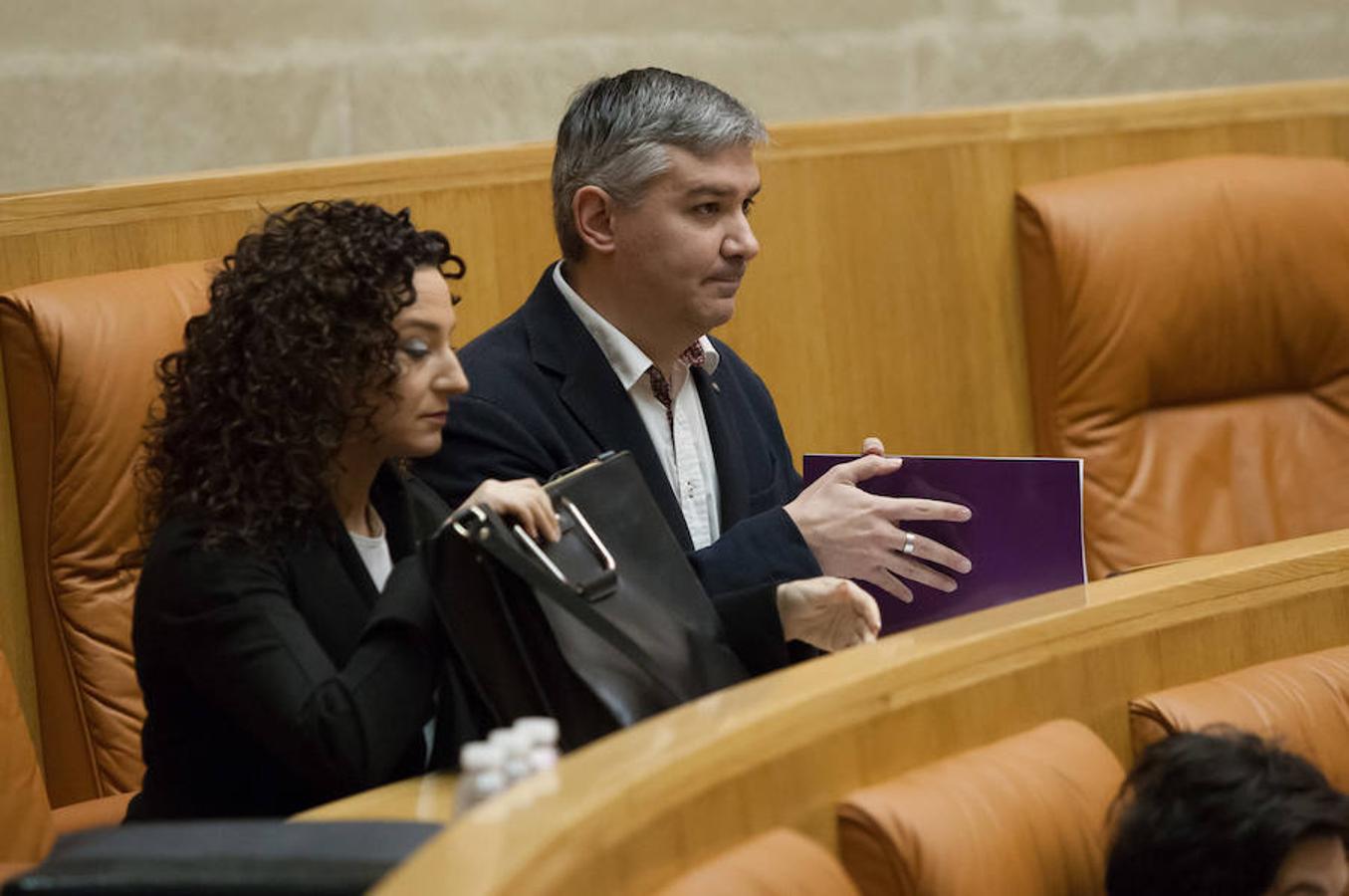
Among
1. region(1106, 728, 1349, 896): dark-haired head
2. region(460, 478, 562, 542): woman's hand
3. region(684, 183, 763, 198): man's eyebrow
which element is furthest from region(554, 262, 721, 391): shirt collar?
region(1106, 728, 1349, 896): dark-haired head

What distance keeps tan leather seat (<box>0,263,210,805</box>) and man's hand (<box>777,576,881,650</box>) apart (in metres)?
0.76

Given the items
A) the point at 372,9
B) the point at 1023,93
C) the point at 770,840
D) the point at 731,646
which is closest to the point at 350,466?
the point at 731,646

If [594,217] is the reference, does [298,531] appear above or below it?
below

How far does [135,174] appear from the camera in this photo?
261cm

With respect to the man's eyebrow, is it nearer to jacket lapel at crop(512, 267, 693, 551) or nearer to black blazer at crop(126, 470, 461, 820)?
jacket lapel at crop(512, 267, 693, 551)

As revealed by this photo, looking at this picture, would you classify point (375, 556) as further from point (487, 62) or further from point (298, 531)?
point (487, 62)

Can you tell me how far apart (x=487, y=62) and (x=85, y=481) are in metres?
1.00

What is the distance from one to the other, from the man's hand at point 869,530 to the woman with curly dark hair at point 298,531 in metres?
0.38

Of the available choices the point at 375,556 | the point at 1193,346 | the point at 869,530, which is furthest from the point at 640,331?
the point at 1193,346

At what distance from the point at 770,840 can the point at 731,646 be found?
43 centimetres

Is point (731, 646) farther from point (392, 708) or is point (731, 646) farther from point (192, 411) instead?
point (192, 411)

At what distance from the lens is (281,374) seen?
1.64 metres

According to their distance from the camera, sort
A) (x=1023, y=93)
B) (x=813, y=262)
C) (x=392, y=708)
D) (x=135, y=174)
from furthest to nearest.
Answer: (x=1023, y=93) < (x=813, y=262) < (x=135, y=174) < (x=392, y=708)

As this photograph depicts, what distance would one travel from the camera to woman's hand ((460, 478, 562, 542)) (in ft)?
5.21
